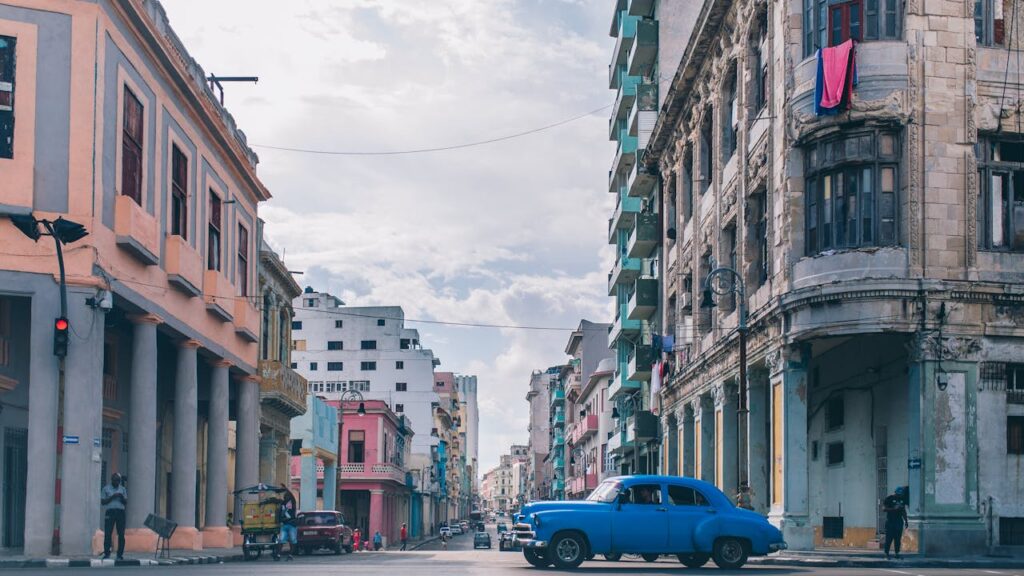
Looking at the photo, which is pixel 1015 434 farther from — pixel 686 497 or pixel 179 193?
pixel 179 193

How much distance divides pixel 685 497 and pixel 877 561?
430 centimetres

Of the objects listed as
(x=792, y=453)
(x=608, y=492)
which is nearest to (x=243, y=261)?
(x=792, y=453)

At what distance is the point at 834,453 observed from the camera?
33.9 meters

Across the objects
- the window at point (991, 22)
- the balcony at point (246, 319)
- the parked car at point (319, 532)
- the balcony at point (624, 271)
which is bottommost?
the parked car at point (319, 532)

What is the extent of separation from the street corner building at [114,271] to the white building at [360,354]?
2713 inches

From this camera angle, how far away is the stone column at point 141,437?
1125 inches

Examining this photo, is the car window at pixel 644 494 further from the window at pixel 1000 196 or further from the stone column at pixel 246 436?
the stone column at pixel 246 436

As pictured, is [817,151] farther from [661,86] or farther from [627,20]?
[627,20]

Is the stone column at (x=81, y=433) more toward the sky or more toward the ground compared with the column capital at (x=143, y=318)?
more toward the ground

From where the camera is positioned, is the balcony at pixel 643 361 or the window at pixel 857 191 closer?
the window at pixel 857 191

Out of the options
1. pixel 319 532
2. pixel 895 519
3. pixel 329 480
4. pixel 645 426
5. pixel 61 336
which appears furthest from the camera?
pixel 329 480

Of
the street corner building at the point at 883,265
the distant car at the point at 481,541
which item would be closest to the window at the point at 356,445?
the distant car at the point at 481,541

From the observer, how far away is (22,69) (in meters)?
24.5

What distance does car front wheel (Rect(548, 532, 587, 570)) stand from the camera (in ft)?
71.1
